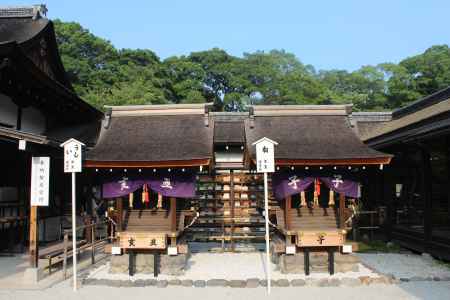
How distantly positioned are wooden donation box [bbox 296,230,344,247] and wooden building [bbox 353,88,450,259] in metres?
3.40

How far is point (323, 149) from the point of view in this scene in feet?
31.1

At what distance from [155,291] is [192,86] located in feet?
122

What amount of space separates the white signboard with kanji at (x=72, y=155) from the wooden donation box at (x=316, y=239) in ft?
17.4

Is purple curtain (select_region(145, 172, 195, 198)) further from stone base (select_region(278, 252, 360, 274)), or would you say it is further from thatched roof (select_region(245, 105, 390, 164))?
stone base (select_region(278, 252, 360, 274))

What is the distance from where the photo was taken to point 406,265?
10211 millimetres

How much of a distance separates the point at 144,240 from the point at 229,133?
8.08 meters

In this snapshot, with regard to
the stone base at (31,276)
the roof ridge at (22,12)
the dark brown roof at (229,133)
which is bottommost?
the stone base at (31,276)

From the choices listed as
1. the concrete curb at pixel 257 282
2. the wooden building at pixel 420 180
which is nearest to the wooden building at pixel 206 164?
the concrete curb at pixel 257 282

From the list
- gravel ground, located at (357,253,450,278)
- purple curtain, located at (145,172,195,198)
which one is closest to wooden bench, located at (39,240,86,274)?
purple curtain, located at (145,172,195,198)

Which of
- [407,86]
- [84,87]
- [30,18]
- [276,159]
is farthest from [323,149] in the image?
[407,86]

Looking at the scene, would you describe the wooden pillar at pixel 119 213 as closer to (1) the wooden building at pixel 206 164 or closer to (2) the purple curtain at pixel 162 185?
(1) the wooden building at pixel 206 164

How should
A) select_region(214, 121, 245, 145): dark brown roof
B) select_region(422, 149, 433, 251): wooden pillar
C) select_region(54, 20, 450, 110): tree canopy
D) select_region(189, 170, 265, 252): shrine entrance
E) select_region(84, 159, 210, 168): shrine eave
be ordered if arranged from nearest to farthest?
1. select_region(84, 159, 210, 168): shrine eave
2. select_region(422, 149, 433, 251): wooden pillar
3. select_region(189, 170, 265, 252): shrine entrance
4. select_region(214, 121, 245, 145): dark brown roof
5. select_region(54, 20, 450, 110): tree canopy

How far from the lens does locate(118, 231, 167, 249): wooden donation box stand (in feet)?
30.0

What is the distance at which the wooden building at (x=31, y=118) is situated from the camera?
10.4 meters
